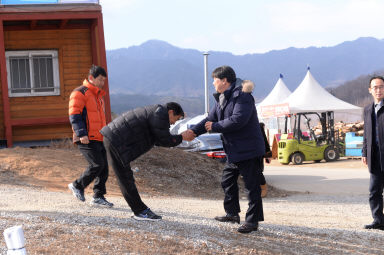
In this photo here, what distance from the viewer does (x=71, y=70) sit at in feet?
54.5

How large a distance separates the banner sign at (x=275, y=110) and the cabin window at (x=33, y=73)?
14281 mm

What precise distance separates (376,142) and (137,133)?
3265 mm

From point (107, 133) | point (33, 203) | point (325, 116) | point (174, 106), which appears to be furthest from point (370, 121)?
point (325, 116)

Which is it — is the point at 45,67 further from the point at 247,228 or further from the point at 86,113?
the point at 247,228

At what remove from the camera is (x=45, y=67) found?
1658 cm

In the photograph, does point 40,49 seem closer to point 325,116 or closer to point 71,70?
point 71,70

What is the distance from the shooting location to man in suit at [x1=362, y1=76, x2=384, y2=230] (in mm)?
7340

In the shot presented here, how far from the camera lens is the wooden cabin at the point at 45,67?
16.2m

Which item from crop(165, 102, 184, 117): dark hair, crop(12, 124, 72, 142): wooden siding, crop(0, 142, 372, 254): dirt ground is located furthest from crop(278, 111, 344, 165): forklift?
crop(165, 102, 184, 117): dark hair

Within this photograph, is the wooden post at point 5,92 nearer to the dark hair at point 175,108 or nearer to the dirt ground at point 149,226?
the dirt ground at point 149,226

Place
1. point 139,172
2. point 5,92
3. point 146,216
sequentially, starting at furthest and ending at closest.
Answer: point 5,92
point 139,172
point 146,216

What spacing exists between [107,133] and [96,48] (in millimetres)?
10688

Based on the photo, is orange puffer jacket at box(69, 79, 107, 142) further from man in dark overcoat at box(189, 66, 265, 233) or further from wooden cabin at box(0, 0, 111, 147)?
wooden cabin at box(0, 0, 111, 147)

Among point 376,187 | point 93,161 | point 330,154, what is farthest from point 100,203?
point 330,154
